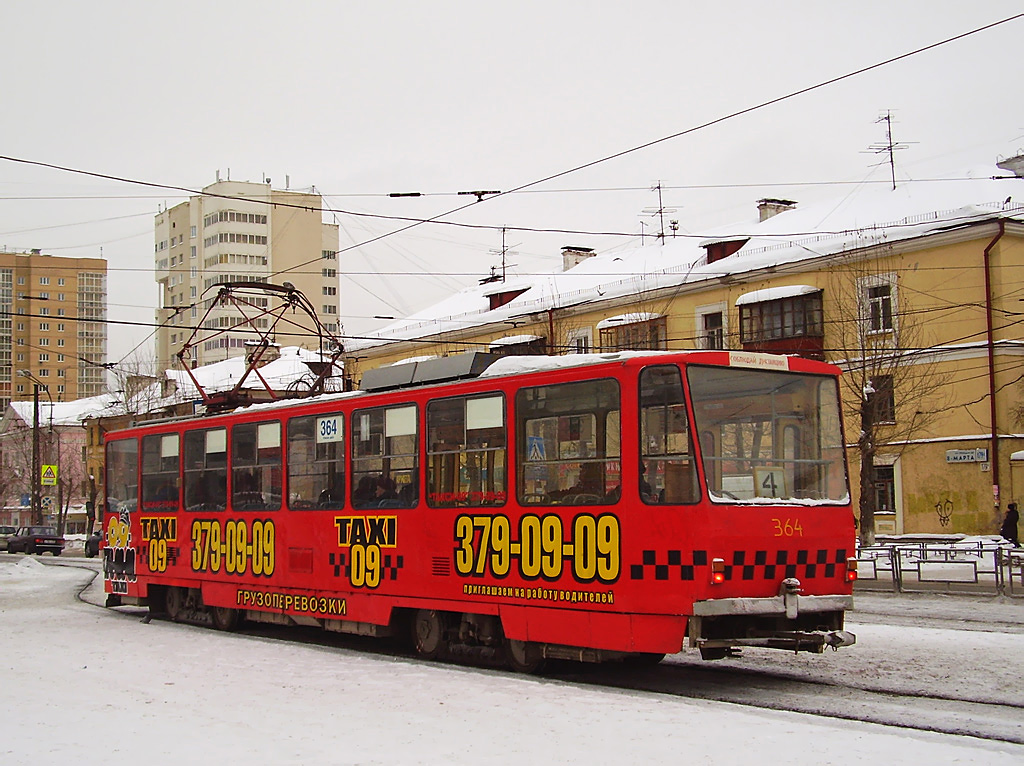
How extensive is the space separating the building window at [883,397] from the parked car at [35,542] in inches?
1383

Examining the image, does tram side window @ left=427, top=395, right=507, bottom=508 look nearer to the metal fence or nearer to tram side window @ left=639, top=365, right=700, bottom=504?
tram side window @ left=639, top=365, right=700, bottom=504

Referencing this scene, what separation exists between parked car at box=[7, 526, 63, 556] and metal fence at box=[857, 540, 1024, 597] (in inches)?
1491

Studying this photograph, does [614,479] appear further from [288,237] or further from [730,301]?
[288,237]

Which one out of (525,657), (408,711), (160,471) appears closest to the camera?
(408,711)

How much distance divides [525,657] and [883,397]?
24500mm

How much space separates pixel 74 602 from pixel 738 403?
16.2 metres

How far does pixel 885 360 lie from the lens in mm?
34281

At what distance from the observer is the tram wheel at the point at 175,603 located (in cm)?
1917

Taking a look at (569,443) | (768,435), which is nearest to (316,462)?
(569,443)

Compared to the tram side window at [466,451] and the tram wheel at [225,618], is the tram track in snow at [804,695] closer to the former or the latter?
the tram side window at [466,451]

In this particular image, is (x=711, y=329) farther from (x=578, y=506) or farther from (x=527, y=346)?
(x=578, y=506)

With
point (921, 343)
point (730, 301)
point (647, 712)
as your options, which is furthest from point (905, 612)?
point (730, 301)

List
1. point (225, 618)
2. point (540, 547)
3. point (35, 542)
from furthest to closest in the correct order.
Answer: point (35, 542), point (225, 618), point (540, 547)

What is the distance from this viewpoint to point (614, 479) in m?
11.1
